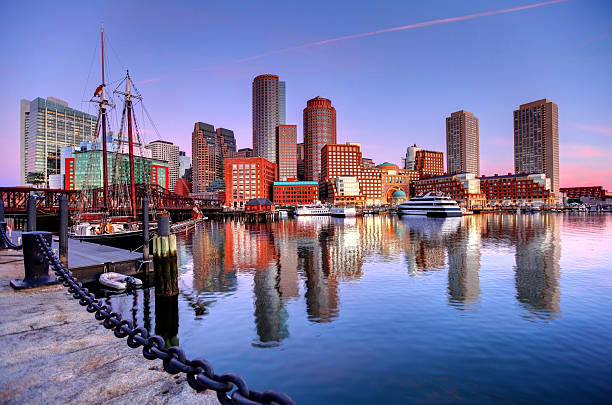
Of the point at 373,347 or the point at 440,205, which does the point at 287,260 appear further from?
the point at 440,205

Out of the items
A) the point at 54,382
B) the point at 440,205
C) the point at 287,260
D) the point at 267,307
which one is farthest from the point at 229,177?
the point at 54,382

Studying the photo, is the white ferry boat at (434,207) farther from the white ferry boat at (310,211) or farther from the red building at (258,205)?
the red building at (258,205)

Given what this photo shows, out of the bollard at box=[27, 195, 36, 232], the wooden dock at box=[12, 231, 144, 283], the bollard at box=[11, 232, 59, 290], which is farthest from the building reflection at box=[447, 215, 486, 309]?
the bollard at box=[27, 195, 36, 232]

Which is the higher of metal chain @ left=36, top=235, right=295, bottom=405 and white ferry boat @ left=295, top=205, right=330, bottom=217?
metal chain @ left=36, top=235, right=295, bottom=405

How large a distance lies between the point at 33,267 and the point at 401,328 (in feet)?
47.6

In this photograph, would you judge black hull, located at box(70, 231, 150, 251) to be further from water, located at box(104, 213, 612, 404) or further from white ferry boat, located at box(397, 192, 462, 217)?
white ferry boat, located at box(397, 192, 462, 217)

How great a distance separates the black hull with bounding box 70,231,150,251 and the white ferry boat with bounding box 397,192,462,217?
382ft

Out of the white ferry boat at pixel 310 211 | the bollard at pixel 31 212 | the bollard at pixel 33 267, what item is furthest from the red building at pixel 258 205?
the bollard at pixel 33 267

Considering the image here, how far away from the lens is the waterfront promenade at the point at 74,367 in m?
3.81

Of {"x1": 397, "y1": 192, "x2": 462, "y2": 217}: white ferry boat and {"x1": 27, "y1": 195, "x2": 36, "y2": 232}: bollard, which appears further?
{"x1": 397, "y1": 192, "x2": 462, "y2": 217}: white ferry boat

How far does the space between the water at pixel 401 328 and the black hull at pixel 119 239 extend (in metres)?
22.2

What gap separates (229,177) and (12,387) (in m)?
201

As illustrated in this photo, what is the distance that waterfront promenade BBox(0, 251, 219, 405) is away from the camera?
3807 millimetres

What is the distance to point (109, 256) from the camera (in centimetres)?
2497
